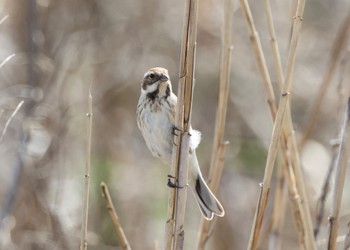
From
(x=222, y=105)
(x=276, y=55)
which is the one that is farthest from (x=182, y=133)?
(x=276, y=55)

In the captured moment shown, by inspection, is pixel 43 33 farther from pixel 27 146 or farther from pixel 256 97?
pixel 256 97

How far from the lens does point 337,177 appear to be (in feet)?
7.17

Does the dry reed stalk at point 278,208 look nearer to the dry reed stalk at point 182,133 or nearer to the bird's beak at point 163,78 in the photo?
the bird's beak at point 163,78

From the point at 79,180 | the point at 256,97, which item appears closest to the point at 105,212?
the point at 79,180

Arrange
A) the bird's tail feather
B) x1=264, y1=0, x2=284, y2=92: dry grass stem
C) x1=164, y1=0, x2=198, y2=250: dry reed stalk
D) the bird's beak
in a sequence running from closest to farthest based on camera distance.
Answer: x1=164, y1=0, x2=198, y2=250: dry reed stalk
x1=264, y1=0, x2=284, y2=92: dry grass stem
the bird's tail feather
the bird's beak

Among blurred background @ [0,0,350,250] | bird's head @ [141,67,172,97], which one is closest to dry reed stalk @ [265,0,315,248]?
bird's head @ [141,67,172,97]

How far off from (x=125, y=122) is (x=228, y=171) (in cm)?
79

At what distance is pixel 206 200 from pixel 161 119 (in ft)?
1.19

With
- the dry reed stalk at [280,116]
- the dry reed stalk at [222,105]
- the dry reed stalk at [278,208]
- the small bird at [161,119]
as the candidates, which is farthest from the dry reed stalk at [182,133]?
the dry reed stalk at [278,208]

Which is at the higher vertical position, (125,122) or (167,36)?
(167,36)

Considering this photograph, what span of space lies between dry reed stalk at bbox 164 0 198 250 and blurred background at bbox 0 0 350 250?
1.64 m

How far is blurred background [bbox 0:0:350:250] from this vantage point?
3965 millimetres

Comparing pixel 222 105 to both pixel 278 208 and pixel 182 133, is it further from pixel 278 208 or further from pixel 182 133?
pixel 278 208

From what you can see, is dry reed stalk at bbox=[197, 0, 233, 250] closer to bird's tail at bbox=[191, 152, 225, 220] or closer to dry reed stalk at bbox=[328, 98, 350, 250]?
bird's tail at bbox=[191, 152, 225, 220]
